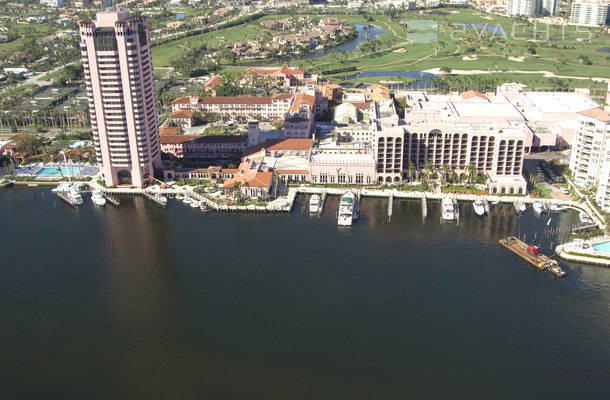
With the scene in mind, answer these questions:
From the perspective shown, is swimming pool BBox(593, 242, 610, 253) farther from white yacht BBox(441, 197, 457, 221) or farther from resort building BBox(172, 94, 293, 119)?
resort building BBox(172, 94, 293, 119)

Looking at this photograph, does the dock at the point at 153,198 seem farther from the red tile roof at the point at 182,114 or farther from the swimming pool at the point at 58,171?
the red tile roof at the point at 182,114

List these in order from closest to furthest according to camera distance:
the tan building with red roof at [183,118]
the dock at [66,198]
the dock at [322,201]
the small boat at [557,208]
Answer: the small boat at [557,208] → the dock at [322,201] → the dock at [66,198] → the tan building with red roof at [183,118]

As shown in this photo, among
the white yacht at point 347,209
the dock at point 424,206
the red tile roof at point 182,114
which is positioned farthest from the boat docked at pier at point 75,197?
the dock at point 424,206

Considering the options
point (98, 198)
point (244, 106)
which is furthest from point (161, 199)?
point (244, 106)

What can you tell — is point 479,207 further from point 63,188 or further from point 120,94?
point 63,188

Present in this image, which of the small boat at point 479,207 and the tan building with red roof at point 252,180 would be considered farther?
the tan building with red roof at point 252,180

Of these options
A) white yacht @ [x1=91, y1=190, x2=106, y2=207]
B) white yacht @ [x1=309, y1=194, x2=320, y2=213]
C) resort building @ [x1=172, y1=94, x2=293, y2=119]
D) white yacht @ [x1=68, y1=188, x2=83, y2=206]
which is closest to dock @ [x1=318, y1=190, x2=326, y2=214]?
white yacht @ [x1=309, y1=194, x2=320, y2=213]
